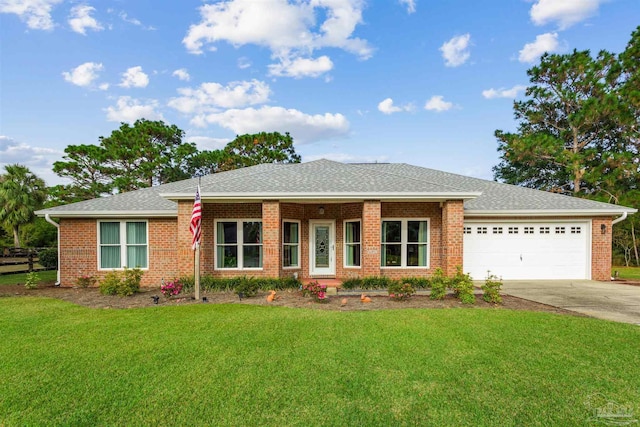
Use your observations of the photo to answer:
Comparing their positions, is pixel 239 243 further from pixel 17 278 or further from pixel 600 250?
pixel 600 250

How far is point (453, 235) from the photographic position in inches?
405

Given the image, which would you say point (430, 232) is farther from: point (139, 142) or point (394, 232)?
point (139, 142)

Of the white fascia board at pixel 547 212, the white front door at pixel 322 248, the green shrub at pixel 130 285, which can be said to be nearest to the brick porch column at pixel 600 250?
the white fascia board at pixel 547 212

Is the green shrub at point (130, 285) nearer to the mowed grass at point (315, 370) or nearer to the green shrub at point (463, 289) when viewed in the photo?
the mowed grass at point (315, 370)

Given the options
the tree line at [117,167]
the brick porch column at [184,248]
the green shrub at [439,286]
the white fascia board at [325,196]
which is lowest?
the green shrub at [439,286]

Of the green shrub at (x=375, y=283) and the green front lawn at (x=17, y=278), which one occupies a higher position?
the green shrub at (x=375, y=283)

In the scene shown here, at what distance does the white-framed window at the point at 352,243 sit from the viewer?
11484 mm

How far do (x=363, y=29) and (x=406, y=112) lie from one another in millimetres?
5620

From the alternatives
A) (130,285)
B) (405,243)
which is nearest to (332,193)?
(405,243)

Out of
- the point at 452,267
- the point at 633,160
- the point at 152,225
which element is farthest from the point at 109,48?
the point at 633,160

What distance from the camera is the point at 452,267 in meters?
10.2

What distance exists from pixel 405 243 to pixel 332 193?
11.1 ft

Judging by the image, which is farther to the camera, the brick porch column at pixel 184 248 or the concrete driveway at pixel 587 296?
the brick porch column at pixel 184 248

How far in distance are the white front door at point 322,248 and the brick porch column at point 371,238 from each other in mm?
1838
